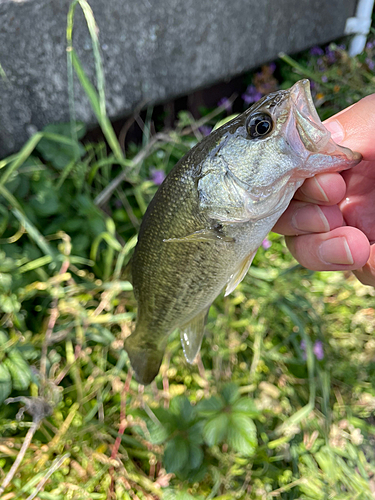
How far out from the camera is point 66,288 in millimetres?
2100

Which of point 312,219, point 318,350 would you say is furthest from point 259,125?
point 318,350

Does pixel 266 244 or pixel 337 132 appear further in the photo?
pixel 266 244

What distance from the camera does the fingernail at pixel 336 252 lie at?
1.33 metres

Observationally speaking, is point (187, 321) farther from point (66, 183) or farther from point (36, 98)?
point (36, 98)

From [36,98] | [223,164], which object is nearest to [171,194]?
[223,164]

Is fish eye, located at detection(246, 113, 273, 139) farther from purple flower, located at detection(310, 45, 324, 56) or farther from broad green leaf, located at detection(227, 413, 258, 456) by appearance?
purple flower, located at detection(310, 45, 324, 56)

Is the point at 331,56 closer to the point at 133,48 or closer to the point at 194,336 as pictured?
the point at 133,48

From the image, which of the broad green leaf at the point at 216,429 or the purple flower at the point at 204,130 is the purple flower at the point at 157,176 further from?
the broad green leaf at the point at 216,429

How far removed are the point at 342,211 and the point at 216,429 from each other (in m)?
1.12

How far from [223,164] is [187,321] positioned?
70 cm

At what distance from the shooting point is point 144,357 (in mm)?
1566

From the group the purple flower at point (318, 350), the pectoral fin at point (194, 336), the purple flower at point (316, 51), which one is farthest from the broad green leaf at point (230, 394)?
the purple flower at point (316, 51)

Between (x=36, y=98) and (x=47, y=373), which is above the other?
(x=36, y=98)

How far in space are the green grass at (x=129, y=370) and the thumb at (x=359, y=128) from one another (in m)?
1.06
